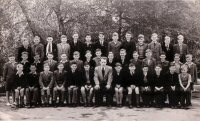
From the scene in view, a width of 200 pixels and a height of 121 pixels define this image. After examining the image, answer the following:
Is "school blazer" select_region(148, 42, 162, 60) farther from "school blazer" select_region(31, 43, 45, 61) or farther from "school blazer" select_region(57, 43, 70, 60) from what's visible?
"school blazer" select_region(31, 43, 45, 61)

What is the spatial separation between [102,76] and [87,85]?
0.41 metres

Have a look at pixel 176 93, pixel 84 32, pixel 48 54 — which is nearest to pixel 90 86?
pixel 48 54

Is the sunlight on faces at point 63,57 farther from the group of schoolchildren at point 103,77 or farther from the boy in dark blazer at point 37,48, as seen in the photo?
the boy in dark blazer at point 37,48

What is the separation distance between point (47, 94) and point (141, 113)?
2.29 meters

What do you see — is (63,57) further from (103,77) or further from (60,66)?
(103,77)

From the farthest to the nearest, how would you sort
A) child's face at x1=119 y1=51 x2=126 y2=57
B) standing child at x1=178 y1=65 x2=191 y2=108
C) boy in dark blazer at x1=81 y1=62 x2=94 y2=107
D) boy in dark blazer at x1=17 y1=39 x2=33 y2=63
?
1. boy in dark blazer at x1=17 y1=39 x2=33 y2=63
2. child's face at x1=119 y1=51 x2=126 y2=57
3. boy in dark blazer at x1=81 y1=62 x2=94 y2=107
4. standing child at x1=178 y1=65 x2=191 y2=108

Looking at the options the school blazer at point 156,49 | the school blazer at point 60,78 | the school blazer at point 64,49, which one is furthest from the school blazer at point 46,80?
the school blazer at point 156,49

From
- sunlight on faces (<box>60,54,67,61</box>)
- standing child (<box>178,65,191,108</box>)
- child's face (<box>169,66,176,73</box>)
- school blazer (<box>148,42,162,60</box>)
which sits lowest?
standing child (<box>178,65,191,108</box>)

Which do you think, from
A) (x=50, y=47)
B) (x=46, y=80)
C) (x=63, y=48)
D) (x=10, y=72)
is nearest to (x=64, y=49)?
(x=63, y=48)

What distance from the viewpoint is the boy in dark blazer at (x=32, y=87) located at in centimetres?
835

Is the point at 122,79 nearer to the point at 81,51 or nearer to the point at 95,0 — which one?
the point at 81,51

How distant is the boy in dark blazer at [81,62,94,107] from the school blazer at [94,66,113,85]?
199 mm

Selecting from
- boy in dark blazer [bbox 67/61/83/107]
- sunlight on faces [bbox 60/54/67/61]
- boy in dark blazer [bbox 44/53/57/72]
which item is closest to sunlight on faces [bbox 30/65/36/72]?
boy in dark blazer [bbox 44/53/57/72]

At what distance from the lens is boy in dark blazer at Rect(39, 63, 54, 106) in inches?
331
